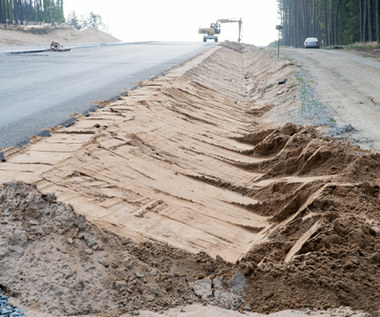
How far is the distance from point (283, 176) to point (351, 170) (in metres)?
1.37

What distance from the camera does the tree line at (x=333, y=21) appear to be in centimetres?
4924

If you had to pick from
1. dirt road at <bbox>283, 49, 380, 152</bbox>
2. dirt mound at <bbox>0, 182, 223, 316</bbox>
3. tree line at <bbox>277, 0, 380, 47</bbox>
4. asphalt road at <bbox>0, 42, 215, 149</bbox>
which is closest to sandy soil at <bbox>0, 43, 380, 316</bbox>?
dirt mound at <bbox>0, 182, 223, 316</bbox>

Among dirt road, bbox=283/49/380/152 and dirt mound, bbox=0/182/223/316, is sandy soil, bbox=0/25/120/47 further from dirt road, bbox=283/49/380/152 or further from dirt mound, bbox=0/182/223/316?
dirt mound, bbox=0/182/223/316

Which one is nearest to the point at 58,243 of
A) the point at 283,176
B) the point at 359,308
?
the point at 359,308

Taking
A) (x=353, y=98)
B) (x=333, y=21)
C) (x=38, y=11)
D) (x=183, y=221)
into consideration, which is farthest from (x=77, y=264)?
(x=38, y=11)

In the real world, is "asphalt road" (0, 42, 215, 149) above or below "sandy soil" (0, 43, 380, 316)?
above

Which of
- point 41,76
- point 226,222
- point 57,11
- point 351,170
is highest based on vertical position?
point 57,11

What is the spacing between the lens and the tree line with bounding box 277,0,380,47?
162ft

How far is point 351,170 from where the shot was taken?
5.77 metres

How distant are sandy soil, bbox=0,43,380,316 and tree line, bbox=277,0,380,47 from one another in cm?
4046

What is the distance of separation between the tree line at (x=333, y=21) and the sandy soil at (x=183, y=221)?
4046 cm

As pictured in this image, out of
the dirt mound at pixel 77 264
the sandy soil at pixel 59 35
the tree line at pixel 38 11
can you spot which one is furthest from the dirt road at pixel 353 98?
the tree line at pixel 38 11

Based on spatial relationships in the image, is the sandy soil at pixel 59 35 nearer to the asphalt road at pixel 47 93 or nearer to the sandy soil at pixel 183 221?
the asphalt road at pixel 47 93

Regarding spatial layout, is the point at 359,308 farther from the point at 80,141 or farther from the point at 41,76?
the point at 41,76
